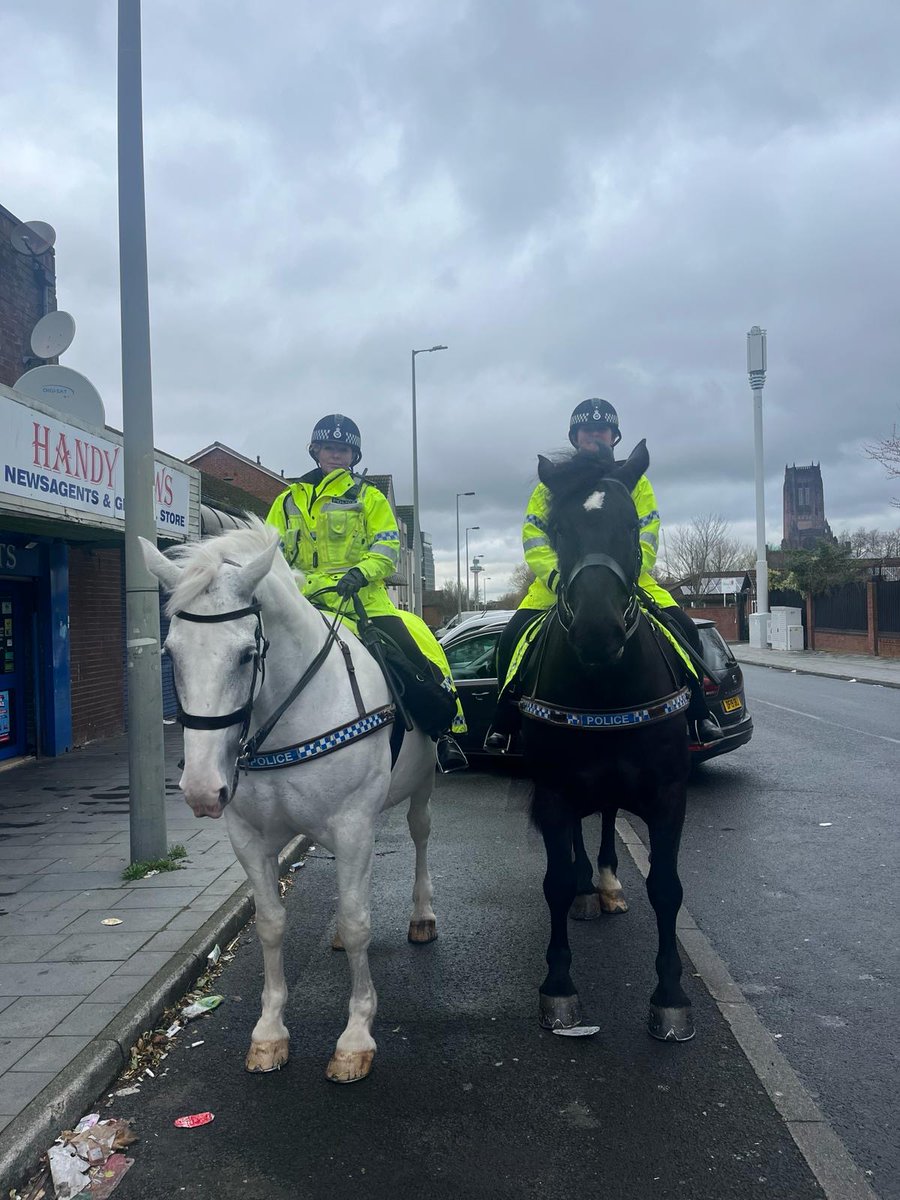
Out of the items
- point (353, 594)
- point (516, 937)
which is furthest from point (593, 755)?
point (516, 937)

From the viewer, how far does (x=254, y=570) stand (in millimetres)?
2879

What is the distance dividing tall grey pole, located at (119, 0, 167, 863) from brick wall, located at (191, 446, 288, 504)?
3973cm

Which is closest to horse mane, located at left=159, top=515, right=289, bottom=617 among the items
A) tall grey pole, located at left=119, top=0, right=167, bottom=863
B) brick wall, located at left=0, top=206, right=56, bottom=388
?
tall grey pole, located at left=119, top=0, right=167, bottom=863

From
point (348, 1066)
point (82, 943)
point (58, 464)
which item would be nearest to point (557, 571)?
point (348, 1066)

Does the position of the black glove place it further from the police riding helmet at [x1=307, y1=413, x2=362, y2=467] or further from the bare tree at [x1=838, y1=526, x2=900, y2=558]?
the bare tree at [x1=838, y1=526, x2=900, y2=558]

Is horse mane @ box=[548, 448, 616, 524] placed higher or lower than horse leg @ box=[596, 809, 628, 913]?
higher

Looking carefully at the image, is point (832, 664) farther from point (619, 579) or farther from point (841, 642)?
point (619, 579)

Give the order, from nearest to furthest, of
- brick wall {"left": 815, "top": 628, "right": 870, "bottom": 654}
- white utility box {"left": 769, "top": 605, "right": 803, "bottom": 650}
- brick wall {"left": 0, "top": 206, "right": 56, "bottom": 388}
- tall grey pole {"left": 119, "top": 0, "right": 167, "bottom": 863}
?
tall grey pole {"left": 119, "top": 0, "right": 167, "bottom": 863} → brick wall {"left": 0, "top": 206, "right": 56, "bottom": 388} → brick wall {"left": 815, "top": 628, "right": 870, "bottom": 654} → white utility box {"left": 769, "top": 605, "right": 803, "bottom": 650}

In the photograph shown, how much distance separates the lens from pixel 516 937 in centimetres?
482

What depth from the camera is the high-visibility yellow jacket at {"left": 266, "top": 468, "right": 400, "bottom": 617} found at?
169 inches

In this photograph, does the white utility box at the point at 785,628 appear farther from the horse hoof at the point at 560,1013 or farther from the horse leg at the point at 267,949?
the horse leg at the point at 267,949

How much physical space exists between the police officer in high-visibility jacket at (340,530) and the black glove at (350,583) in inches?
6.4

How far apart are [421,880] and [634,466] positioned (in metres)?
2.58

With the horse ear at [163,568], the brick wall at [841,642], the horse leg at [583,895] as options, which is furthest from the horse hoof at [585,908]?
the brick wall at [841,642]
